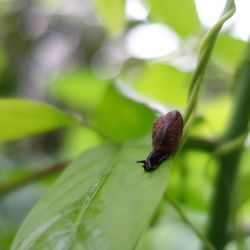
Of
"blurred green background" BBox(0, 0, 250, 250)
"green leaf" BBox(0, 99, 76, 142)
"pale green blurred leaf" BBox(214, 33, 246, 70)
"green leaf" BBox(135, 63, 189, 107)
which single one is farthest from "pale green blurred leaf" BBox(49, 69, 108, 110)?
"green leaf" BBox(0, 99, 76, 142)

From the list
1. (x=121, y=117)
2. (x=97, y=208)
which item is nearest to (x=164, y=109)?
(x=121, y=117)

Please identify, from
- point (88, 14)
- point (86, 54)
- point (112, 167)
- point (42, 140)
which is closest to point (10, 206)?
point (112, 167)

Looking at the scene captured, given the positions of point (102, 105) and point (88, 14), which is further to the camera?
point (88, 14)

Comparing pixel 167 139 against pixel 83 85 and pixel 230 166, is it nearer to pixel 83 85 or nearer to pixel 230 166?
pixel 230 166

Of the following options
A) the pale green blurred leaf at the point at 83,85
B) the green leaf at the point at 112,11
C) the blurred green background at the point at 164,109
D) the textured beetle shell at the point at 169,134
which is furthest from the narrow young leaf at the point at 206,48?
the pale green blurred leaf at the point at 83,85

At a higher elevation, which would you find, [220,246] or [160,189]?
[160,189]

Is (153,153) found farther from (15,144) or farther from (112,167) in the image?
(15,144)
